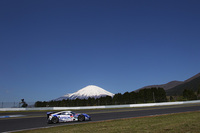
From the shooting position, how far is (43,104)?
12281 centimetres

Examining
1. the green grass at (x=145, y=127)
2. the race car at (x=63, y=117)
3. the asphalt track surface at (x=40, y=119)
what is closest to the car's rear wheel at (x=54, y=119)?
the race car at (x=63, y=117)

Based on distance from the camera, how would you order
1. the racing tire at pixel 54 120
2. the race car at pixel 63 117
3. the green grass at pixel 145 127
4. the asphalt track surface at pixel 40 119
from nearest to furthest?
1. the green grass at pixel 145 127
2. the asphalt track surface at pixel 40 119
3. the racing tire at pixel 54 120
4. the race car at pixel 63 117

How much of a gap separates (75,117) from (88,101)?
3744 inches

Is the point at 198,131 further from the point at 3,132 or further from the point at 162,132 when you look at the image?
the point at 3,132

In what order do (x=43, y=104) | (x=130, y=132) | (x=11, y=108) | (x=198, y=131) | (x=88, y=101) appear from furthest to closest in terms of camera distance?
(x=43, y=104)
(x=88, y=101)
(x=11, y=108)
(x=130, y=132)
(x=198, y=131)

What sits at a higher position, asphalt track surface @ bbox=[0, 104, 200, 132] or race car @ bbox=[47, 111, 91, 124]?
race car @ bbox=[47, 111, 91, 124]

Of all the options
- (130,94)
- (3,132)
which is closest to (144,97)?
(130,94)

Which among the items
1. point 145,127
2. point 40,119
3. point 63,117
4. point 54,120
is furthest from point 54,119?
point 145,127

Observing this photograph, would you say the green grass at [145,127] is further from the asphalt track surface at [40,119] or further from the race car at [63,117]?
the race car at [63,117]

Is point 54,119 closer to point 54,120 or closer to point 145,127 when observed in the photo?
point 54,120

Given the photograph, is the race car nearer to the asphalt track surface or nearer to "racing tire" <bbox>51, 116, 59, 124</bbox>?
"racing tire" <bbox>51, 116, 59, 124</bbox>

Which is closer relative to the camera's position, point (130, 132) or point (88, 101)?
point (130, 132)

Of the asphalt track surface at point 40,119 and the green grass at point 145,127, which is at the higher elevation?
the green grass at point 145,127

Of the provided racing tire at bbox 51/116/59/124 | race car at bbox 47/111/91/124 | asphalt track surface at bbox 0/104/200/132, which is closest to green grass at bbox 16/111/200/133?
asphalt track surface at bbox 0/104/200/132
